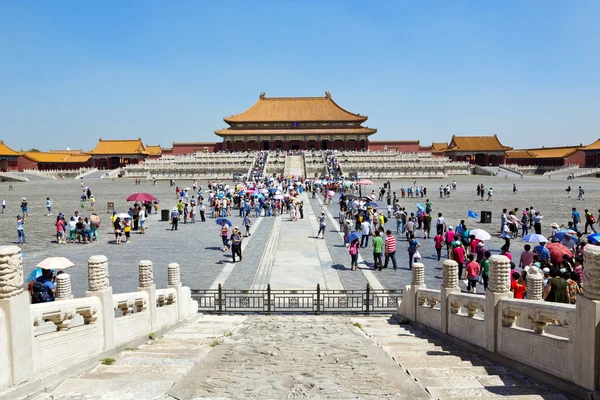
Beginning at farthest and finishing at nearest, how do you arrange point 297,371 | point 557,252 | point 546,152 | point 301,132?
point 301,132 < point 546,152 < point 557,252 < point 297,371

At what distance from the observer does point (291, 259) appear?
16250mm

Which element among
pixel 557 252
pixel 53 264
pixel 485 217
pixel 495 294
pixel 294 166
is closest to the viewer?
pixel 495 294

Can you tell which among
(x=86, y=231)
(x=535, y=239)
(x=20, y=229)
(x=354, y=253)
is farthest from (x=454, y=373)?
(x=20, y=229)

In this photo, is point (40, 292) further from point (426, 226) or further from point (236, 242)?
point (426, 226)

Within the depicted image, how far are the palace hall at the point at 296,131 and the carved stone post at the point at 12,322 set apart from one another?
81.0 meters

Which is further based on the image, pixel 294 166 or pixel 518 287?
pixel 294 166

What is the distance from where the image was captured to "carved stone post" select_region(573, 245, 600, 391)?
4594mm

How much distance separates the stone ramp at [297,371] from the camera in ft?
15.7

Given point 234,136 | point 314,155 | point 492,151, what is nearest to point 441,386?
point 314,155

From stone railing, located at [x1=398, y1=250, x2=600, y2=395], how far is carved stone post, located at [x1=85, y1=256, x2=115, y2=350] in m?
5.65

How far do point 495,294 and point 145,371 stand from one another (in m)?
4.91

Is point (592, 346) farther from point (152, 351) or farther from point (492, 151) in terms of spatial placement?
point (492, 151)

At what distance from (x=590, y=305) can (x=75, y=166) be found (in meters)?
91.6

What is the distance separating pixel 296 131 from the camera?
85000 mm
